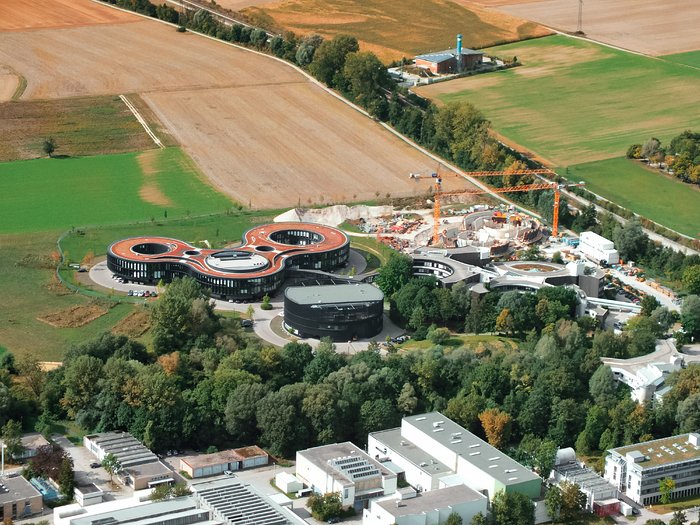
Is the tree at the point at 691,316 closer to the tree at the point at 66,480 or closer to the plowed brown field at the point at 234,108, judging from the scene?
the plowed brown field at the point at 234,108

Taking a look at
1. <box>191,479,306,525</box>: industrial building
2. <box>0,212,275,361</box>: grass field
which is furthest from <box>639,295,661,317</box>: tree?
<box>191,479,306,525</box>: industrial building

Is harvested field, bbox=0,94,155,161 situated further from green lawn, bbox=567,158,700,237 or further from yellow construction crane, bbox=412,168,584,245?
green lawn, bbox=567,158,700,237

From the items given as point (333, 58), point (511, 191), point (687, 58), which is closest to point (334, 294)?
point (511, 191)

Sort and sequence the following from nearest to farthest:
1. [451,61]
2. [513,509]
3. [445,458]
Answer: [513,509] < [445,458] < [451,61]

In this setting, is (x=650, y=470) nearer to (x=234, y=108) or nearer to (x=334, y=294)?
(x=334, y=294)

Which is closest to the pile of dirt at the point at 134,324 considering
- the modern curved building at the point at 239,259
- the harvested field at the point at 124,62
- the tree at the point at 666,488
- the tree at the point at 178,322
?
the tree at the point at 178,322
